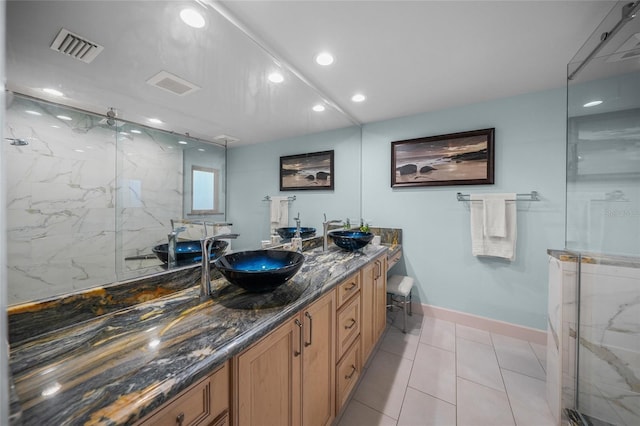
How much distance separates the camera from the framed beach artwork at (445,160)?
7.79 feet

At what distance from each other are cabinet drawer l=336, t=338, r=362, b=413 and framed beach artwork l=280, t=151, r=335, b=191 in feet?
4.58

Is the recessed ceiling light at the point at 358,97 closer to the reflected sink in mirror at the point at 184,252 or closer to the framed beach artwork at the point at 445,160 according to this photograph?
the framed beach artwork at the point at 445,160

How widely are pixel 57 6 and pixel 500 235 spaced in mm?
3178

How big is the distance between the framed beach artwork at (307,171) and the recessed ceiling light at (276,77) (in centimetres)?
62

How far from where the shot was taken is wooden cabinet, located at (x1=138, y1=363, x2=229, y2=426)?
57cm

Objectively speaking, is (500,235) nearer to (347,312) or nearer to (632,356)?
(632,356)

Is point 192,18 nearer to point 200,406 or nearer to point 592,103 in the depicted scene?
point 200,406

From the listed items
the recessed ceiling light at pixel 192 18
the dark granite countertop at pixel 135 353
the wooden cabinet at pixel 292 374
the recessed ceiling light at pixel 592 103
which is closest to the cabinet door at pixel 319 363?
the wooden cabinet at pixel 292 374

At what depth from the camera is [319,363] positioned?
118 centimetres

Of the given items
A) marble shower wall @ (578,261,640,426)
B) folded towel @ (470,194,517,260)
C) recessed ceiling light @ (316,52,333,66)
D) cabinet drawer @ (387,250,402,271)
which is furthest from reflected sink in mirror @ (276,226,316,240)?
marble shower wall @ (578,261,640,426)

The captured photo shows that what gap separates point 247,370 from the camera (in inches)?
30.6

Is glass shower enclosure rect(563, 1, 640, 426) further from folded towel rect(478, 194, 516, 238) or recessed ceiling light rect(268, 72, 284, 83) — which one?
recessed ceiling light rect(268, 72, 284, 83)

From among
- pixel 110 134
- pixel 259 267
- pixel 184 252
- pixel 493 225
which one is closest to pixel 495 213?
pixel 493 225

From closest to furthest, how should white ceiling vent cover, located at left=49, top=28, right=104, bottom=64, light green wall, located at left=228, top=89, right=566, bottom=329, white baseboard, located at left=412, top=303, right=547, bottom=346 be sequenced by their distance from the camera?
white ceiling vent cover, located at left=49, top=28, right=104, bottom=64
light green wall, located at left=228, top=89, right=566, bottom=329
white baseboard, located at left=412, top=303, right=547, bottom=346
